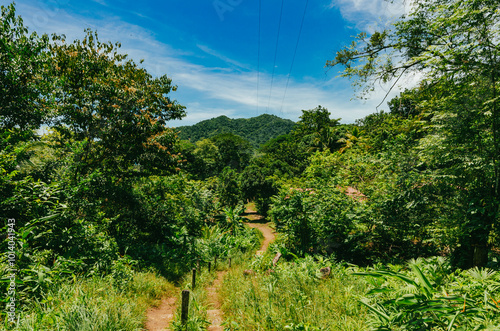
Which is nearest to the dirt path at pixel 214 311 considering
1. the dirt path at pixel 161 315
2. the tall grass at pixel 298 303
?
the tall grass at pixel 298 303

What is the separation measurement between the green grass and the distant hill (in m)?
87.9

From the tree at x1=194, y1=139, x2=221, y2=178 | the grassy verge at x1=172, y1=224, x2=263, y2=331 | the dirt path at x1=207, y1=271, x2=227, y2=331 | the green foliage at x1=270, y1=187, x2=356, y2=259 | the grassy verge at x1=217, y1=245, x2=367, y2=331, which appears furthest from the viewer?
the tree at x1=194, y1=139, x2=221, y2=178

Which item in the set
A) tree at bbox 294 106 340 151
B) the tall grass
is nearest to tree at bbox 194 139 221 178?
tree at bbox 294 106 340 151

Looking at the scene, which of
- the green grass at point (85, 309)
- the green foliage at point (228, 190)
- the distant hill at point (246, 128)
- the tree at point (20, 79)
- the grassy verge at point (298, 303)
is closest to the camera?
the green grass at point (85, 309)

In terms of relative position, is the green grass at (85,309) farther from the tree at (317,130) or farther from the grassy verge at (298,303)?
the tree at (317,130)

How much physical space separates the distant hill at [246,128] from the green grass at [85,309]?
289ft

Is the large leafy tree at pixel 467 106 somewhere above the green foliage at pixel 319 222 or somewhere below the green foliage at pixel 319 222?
above

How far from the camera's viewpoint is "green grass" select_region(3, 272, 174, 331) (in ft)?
8.98

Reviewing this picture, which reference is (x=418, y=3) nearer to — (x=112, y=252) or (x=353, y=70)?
(x=353, y=70)

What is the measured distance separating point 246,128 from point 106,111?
10008 centimetres

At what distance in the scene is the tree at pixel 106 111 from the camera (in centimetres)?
773

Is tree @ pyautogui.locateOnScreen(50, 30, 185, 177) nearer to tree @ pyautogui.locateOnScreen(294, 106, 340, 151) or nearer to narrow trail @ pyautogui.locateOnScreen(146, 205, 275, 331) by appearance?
narrow trail @ pyautogui.locateOnScreen(146, 205, 275, 331)

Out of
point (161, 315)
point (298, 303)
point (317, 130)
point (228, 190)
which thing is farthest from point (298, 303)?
point (317, 130)

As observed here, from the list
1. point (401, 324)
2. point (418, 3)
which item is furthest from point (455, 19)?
point (401, 324)
